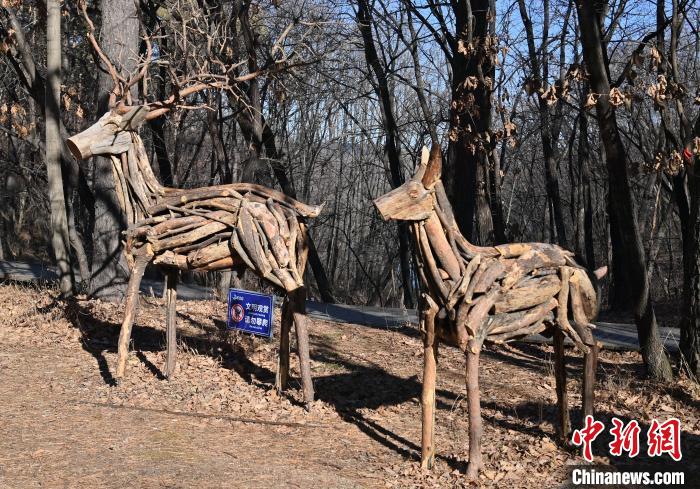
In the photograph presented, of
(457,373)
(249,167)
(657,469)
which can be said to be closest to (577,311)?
(657,469)

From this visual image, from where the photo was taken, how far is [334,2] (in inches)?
720

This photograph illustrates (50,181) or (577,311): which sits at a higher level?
(50,181)

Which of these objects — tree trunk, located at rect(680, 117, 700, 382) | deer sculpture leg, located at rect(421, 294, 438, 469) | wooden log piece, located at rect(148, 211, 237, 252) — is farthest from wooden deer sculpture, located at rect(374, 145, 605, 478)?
tree trunk, located at rect(680, 117, 700, 382)

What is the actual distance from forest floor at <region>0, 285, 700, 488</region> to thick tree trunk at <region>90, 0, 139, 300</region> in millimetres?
770

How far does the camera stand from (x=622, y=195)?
9156 millimetres

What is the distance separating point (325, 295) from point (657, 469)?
12124mm

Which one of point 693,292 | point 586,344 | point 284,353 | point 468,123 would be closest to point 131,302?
point 284,353

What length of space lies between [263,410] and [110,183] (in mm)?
5619

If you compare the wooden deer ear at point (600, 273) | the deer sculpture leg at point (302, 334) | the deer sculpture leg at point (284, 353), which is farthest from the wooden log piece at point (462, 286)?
the deer sculpture leg at point (284, 353)

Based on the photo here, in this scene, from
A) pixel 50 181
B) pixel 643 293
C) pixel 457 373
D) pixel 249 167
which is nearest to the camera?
pixel 643 293

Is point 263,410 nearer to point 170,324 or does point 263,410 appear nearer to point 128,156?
point 170,324

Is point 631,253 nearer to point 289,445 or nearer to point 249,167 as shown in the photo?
point 289,445

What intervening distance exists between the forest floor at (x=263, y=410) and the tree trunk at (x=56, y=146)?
35.9 inches

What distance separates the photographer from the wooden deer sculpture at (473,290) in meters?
6.30
